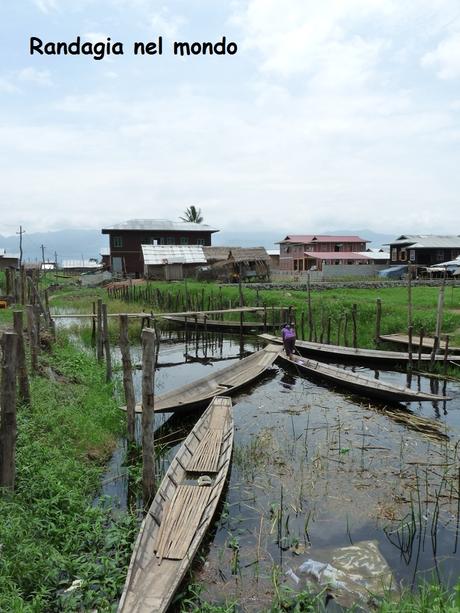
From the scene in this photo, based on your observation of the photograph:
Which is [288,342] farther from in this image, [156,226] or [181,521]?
[156,226]

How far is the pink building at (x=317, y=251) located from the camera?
49312mm

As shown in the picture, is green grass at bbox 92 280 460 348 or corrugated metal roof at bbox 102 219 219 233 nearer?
green grass at bbox 92 280 460 348

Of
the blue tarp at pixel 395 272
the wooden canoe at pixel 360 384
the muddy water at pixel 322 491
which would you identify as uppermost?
the blue tarp at pixel 395 272

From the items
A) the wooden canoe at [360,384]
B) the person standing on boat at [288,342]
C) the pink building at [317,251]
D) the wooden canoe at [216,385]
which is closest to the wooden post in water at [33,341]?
the wooden canoe at [216,385]

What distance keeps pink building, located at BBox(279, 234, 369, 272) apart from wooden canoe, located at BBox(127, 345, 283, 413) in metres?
33.9

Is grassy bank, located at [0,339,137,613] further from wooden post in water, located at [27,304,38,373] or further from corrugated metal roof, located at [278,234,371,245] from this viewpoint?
corrugated metal roof, located at [278,234,371,245]

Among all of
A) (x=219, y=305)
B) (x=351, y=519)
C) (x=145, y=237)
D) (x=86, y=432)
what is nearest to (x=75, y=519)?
(x=86, y=432)

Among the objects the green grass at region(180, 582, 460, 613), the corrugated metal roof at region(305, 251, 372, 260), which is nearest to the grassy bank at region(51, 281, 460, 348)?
the green grass at region(180, 582, 460, 613)

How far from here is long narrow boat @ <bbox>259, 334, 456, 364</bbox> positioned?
48.6 feet

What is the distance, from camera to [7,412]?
18.5ft

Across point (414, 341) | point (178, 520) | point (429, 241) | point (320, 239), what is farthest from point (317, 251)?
point (178, 520)

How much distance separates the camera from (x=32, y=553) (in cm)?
507

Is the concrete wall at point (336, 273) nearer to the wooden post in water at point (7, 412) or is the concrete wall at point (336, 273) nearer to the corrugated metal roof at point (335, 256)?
the corrugated metal roof at point (335, 256)

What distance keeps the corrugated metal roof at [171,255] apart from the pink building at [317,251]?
1193cm
